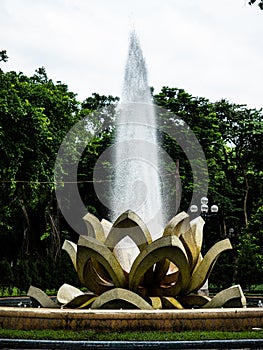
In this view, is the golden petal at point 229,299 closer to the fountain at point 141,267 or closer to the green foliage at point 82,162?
the fountain at point 141,267

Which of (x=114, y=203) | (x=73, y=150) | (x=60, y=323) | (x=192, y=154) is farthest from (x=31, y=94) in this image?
(x=60, y=323)

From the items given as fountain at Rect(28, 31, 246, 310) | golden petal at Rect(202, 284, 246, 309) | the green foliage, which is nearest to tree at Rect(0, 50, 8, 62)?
the green foliage

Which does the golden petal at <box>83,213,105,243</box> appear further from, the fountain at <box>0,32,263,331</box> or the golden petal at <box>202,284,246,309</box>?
the golden petal at <box>202,284,246,309</box>

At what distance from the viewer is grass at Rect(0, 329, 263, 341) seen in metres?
10.2

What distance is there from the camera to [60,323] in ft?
37.3

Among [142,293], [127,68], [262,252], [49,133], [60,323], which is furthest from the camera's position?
[262,252]

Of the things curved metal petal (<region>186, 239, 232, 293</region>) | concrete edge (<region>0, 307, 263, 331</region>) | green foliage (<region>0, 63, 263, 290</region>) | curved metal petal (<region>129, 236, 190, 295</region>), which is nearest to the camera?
concrete edge (<region>0, 307, 263, 331</region>)

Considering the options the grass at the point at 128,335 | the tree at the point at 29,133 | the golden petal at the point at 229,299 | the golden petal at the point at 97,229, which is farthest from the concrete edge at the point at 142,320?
the tree at the point at 29,133

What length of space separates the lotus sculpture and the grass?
177 cm

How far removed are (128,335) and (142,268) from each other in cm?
274

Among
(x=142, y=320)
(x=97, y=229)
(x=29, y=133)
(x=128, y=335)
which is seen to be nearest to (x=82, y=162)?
(x=29, y=133)

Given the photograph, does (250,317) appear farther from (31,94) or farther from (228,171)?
(228,171)

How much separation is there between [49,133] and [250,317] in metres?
16.8

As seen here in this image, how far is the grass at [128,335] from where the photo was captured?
1017 centimetres
